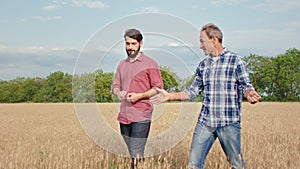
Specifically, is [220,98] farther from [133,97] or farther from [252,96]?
[133,97]

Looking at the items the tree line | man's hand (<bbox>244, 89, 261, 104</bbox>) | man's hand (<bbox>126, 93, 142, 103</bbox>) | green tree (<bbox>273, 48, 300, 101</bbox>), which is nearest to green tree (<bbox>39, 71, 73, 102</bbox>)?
the tree line

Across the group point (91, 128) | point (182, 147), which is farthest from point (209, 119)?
point (182, 147)

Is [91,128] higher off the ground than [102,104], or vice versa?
[102,104]

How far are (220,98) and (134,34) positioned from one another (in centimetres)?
127

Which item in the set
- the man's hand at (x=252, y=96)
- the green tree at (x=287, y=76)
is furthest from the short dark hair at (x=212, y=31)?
the green tree at (x=287, y=76)

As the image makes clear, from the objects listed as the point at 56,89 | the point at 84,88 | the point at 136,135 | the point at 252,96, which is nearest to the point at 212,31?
the point at 252,96

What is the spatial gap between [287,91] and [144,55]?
Answer: 221ft

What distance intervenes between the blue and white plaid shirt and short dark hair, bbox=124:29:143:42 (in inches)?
38.4

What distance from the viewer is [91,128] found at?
213 inches

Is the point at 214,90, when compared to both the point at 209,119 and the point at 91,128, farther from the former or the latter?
the point at 91,128

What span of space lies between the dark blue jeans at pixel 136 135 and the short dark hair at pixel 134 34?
1.05 meters

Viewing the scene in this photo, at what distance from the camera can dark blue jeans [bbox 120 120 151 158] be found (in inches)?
183

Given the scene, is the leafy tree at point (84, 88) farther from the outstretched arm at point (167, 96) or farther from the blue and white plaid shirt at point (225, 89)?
the blue and white plaid shirt at point (225, 89)

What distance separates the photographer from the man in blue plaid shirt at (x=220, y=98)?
4.01 m
